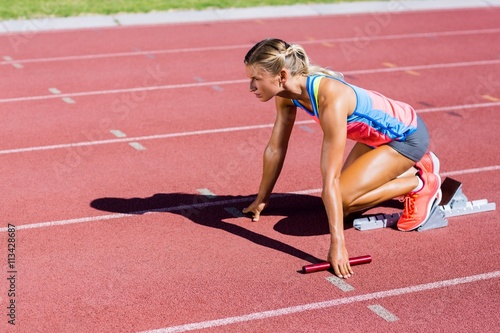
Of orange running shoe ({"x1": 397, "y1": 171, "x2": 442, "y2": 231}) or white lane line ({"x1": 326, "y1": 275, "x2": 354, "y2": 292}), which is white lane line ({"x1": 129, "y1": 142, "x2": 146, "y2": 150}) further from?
white lane line ({"x1": 326, "y1": 275, "x2": 354, "y2": 292})

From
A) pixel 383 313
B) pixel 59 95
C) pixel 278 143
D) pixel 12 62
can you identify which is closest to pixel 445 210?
pixel 278 143

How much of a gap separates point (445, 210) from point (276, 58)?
2.06 metres

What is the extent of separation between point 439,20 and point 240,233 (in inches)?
422

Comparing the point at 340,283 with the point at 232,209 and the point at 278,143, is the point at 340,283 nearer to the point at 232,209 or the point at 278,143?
the point at 278,143

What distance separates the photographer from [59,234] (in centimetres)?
590

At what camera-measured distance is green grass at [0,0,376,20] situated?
46.1ft

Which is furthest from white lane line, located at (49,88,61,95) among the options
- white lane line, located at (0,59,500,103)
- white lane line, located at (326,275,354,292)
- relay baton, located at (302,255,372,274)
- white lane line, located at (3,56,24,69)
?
white lane line, located at (326,275,354,292)

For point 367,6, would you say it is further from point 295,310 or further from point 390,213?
point 295,310

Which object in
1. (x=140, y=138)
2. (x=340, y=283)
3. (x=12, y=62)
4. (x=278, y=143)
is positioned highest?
(x=278, y=143)

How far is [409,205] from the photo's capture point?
6059 millimetres

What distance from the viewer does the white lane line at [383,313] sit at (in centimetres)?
479

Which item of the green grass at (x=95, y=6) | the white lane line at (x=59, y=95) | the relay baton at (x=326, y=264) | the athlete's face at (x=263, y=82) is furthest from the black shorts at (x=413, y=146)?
the green grass at (x=95, y=6)

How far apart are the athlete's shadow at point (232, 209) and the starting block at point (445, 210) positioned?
349mm

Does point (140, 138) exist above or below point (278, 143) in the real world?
below
